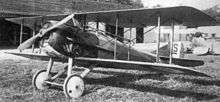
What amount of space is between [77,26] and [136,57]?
2342 mm

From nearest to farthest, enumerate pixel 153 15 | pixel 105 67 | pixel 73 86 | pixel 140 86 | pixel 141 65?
pixel 141 65, pixel 73 86, pixel 153 15, pixel 140 86, pixel 105 67

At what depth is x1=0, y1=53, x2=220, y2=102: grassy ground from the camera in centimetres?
672

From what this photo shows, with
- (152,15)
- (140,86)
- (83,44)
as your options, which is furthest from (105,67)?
(152,15)

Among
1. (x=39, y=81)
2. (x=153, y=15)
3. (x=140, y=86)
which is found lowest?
(x=140, y=86)

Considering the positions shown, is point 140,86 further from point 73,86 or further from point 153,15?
point 73,86

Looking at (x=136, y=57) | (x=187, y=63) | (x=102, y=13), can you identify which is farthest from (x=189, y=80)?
(x=102, y=13)

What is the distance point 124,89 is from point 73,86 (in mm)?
1509

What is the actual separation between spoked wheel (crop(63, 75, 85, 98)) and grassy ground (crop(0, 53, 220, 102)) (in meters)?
0.16

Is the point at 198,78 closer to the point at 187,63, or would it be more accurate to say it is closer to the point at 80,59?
the point at 187,63

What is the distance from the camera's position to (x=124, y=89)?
7855 millimetres

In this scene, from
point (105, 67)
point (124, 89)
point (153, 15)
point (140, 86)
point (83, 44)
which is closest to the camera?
point (153, 15)

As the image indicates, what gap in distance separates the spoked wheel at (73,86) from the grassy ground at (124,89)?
0.16 metres

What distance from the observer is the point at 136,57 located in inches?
355

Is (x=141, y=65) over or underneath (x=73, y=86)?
over
